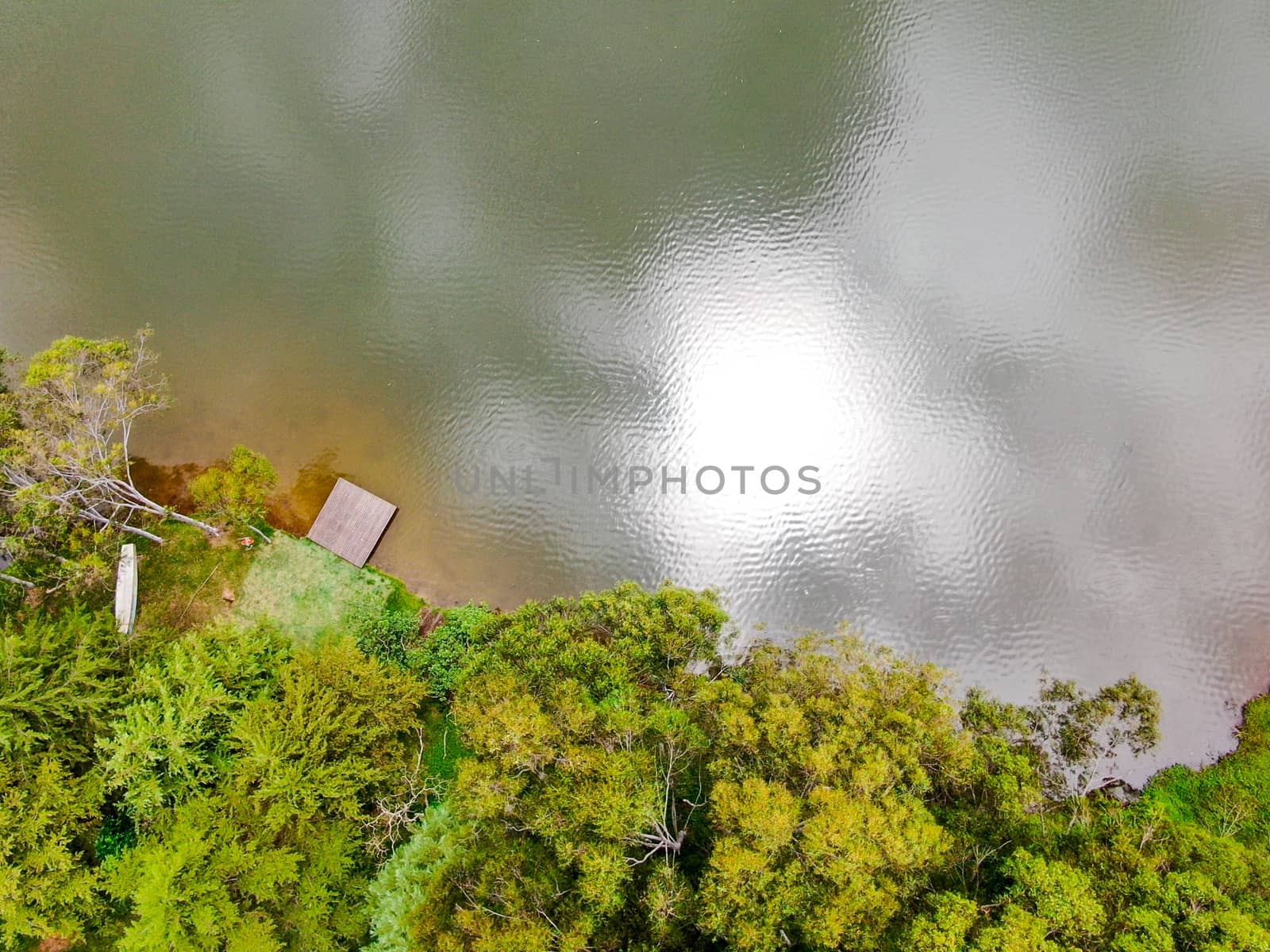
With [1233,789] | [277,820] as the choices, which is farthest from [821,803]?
[1233,789]

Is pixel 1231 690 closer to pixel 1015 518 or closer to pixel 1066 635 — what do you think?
pixel 1066 635

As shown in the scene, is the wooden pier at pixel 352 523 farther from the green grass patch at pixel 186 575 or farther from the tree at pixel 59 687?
the tree at pixel 59 687

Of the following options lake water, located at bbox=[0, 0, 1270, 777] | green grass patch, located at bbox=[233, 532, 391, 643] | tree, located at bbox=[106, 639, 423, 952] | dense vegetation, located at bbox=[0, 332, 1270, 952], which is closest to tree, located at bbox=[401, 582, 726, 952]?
dense vegetation, located at bbox=[0, 332, 1270, 952]

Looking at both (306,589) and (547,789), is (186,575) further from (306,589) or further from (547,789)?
(547,789)

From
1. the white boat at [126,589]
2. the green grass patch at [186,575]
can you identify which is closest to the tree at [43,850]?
the white boat at [126,589]

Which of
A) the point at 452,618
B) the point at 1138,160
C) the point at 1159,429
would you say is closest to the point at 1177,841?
the point at 1159,429

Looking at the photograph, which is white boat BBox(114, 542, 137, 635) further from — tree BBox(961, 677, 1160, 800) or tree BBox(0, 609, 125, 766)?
tree BBox(961, 677, 1160, 800)
